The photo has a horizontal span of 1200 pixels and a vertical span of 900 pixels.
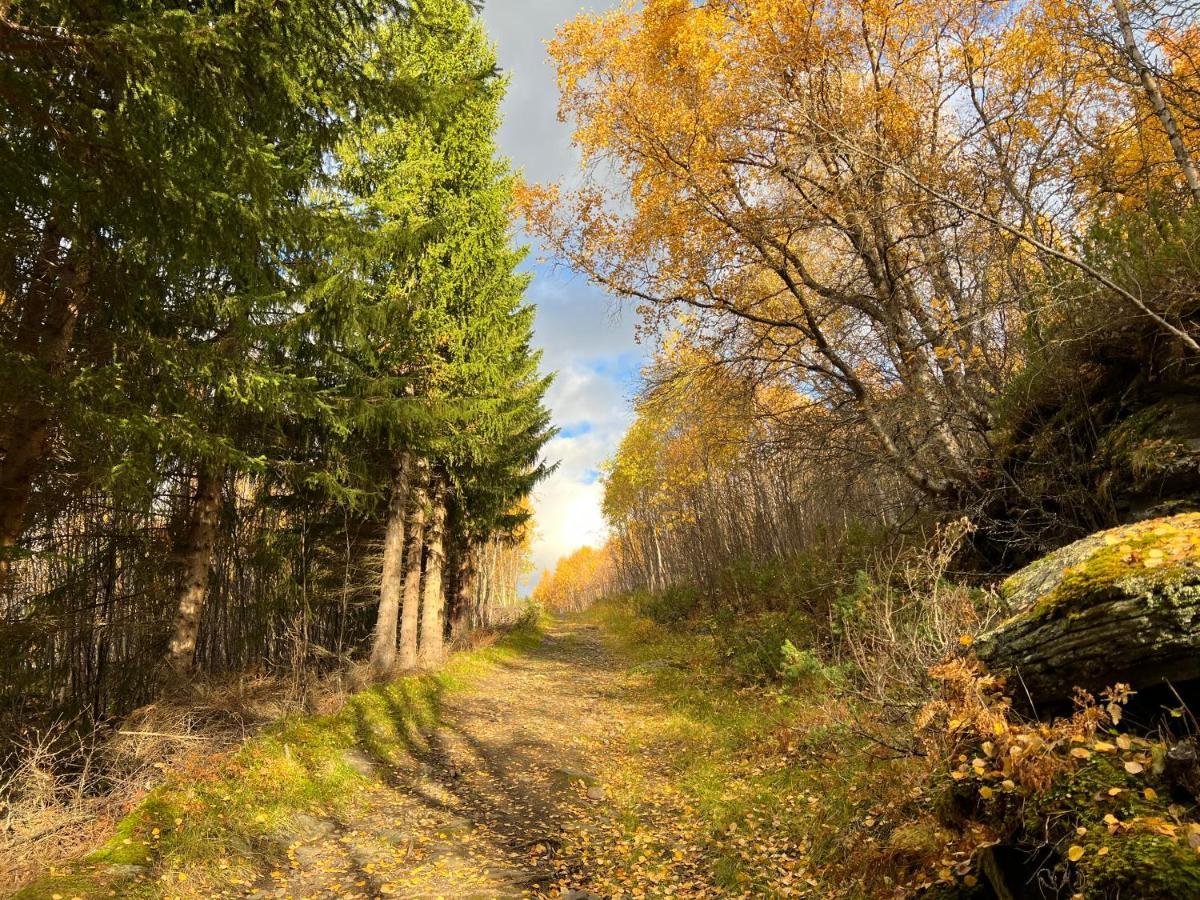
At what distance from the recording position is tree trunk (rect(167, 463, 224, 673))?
7.91 meters

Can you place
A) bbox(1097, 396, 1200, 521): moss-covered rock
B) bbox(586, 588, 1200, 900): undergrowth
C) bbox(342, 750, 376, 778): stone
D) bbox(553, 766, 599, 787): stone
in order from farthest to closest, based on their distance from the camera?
bbox(553, 766, 599, 787): stone < bbox(342, 750, 376, 778): stone < bbox(1097, 396, 1200, 521): moss-covered rock < bbox(586, 588, 1200, 900): undergrowth

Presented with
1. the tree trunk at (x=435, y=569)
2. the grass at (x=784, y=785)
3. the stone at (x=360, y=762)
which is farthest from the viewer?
the tree trunk at (x=435, y=569)

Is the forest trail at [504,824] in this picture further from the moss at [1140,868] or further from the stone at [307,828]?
the moss at [1140,868]

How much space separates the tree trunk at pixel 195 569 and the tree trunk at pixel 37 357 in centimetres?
224

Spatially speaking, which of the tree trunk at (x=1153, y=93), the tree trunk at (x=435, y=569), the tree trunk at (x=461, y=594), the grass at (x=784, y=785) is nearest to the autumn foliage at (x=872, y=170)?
the tree trunk at (x=1153, y=93)

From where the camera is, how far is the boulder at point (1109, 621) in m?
2.66

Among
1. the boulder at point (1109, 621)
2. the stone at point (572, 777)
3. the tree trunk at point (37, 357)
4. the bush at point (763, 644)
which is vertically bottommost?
the stone at point (572, 777)

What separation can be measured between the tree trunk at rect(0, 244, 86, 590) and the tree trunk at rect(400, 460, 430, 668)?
6.15 meters

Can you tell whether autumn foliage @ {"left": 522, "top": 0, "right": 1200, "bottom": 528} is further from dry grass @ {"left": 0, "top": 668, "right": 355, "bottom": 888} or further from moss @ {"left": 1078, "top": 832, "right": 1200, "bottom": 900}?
dry grass @ {"left": 0, "top": 668, "right": 355, "bottom": 888}

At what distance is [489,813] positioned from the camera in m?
6.09

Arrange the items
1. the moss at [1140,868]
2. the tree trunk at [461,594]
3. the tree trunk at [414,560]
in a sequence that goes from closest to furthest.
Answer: the moss at [1140,868]
the tree trunk at [414,560]
the tree trunk at [461,594]

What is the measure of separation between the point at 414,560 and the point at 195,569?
4314 mm

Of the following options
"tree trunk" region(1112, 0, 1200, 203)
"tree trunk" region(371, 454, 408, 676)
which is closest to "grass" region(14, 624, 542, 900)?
"tree trunk" region(371, 454, 408, 676)

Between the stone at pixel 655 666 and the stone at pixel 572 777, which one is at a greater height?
the stone at pixel 655 666
